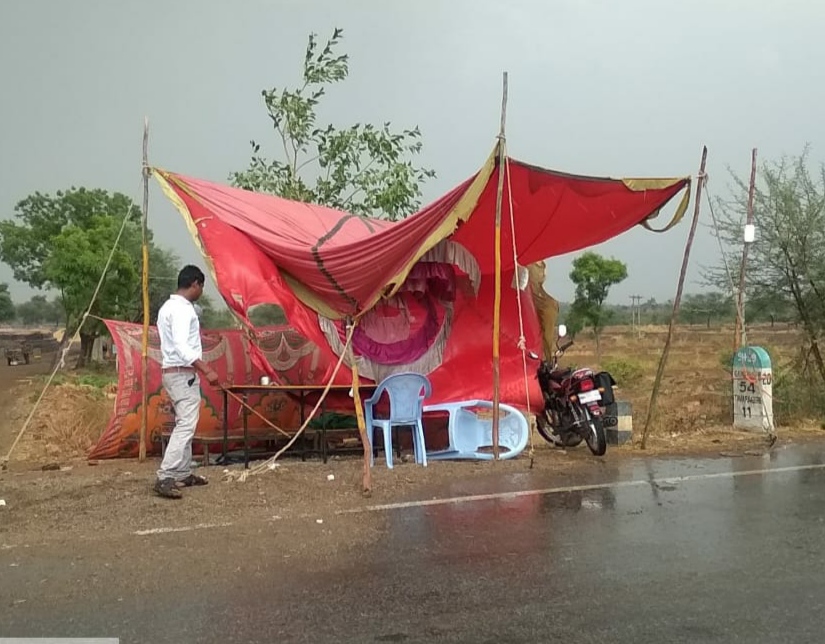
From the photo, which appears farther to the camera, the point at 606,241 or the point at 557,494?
the point at 606,241

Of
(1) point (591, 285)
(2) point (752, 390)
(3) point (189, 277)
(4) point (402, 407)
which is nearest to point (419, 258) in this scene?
(4) point (402, 407)

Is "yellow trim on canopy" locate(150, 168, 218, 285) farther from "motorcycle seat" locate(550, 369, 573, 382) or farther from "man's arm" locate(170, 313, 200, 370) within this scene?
"motorcycle seat" locate(550, 369, 573, 382)

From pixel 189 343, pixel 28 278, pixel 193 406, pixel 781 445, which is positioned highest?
pixel 28 278

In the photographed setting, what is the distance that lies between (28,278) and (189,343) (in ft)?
84.8

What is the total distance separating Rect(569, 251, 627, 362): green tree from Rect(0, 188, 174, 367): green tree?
16950 mm

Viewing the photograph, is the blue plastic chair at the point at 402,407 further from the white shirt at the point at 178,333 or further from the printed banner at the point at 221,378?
the white shirt at the point at 178,333

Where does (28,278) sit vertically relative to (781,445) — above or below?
above

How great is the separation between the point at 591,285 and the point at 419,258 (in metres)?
26.0

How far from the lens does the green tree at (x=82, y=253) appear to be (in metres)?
22.7

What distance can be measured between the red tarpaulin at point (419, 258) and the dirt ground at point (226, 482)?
1.31 m

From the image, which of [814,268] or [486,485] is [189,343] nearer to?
[486,485]

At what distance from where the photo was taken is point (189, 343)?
629cm

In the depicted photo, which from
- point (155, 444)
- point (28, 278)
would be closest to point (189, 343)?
point (155, 444)

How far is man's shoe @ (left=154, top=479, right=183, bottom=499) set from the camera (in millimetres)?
6020
